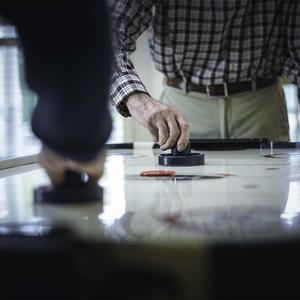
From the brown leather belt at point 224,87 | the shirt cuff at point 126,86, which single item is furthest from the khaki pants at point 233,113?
the shirt cuff at point 126,86

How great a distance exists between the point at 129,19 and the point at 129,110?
40 centimetres

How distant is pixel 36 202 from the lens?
1.82 ft

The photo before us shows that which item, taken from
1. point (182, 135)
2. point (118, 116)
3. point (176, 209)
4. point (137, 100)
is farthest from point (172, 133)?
point (118, 116)

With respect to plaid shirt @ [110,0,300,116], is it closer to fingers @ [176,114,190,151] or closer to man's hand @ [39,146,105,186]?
fingers @ [176,114,190,151]

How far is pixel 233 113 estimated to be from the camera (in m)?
1.92

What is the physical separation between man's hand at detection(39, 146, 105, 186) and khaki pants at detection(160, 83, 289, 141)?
1434mm

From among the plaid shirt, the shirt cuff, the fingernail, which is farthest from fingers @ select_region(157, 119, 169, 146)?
the plaid shirt

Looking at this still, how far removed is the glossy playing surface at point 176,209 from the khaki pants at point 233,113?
1009 mm

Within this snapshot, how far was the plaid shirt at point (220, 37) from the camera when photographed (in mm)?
1788

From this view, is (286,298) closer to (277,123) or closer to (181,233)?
(181,233)

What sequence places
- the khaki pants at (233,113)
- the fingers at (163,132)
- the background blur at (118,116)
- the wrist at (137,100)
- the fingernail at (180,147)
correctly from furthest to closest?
the background blur at (118,116), the khaki pants at (233,113), the wrist at (137,100), the fingers at (163,132), the fingernail at (180,147)

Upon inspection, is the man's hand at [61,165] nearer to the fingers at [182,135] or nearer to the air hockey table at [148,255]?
the air hockey table at [148,255]

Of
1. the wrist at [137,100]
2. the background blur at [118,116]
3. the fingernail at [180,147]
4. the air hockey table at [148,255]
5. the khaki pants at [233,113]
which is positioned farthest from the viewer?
the background blur at [118,116]

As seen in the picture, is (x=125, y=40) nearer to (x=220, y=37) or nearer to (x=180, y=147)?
(x=220, y=37)
